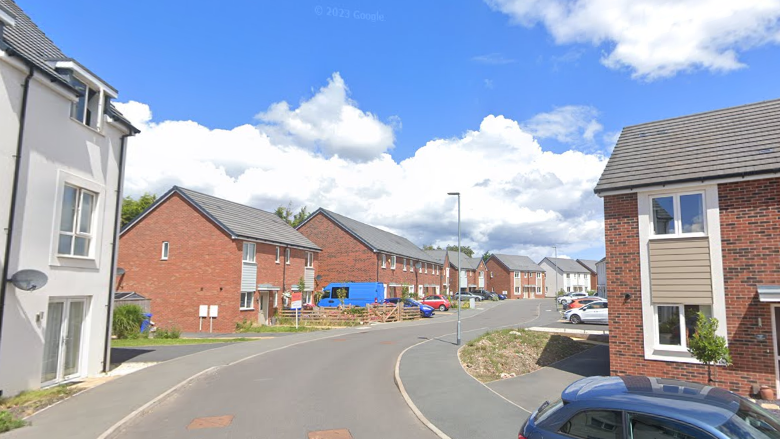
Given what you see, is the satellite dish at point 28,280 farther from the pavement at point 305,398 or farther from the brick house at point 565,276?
the brick house at point 565,276

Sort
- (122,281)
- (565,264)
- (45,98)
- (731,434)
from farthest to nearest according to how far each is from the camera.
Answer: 1. (565,264)
2. (122,281)
3. (45,98)
4. (731,434)

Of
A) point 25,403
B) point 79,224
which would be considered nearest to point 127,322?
point 79,224

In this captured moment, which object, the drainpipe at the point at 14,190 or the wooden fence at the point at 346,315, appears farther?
the wooden fence at the point at 346,315

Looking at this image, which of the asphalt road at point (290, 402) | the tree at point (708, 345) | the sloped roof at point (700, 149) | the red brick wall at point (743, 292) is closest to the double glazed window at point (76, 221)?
the asphalt road at point (290, 402)

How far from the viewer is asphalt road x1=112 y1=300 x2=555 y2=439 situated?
8500 millimetres

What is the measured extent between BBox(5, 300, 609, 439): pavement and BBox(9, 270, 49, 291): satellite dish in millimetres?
2597

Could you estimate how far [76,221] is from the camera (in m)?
12.5

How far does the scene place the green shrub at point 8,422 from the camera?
323 inches

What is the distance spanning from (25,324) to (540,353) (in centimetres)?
1559

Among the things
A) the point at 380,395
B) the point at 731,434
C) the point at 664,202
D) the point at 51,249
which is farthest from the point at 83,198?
the point at 664,202

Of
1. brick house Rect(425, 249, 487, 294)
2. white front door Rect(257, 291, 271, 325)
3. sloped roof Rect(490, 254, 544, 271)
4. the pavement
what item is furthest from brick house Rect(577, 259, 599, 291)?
the pavement

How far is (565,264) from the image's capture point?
108 m

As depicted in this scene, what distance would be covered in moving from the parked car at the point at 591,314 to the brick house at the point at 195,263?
20386 mm

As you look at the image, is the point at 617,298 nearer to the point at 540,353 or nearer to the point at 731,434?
the point at 540,353
